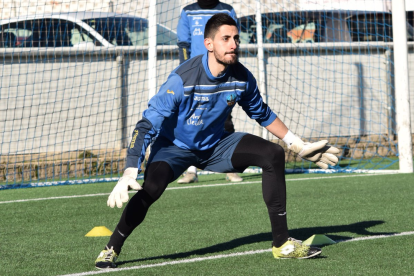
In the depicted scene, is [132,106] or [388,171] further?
[132,106]

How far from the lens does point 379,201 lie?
7180 millimetres

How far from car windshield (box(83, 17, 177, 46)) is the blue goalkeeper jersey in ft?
20.1

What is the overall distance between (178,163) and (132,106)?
20.9ft

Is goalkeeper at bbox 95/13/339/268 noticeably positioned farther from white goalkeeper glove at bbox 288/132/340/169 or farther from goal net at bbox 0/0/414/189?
goal net at bbox 0/0/414/189

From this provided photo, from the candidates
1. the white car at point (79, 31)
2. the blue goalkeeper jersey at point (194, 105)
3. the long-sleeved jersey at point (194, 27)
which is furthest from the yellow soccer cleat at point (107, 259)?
the white car at point (79, 31)

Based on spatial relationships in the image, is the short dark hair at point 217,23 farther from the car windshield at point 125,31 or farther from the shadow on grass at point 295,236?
the car windshield at point 125,31

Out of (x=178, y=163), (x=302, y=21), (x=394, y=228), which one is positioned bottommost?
(x=394, y=228)

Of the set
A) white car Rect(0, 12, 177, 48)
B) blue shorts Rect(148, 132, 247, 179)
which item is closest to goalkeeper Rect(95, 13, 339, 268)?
blue shorts Rect(148, 132, 247, 179)

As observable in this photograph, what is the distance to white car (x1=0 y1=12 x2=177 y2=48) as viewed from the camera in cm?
1033

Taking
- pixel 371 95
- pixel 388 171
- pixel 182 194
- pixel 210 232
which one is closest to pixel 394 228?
pixel 210 232

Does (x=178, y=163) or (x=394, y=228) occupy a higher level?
(x=178, y=163)

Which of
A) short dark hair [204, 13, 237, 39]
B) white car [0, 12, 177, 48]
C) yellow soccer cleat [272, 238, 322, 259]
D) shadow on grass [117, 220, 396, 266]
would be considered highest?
white car [0, 12, 177, 48]

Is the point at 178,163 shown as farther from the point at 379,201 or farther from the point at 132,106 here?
the point at 132,106

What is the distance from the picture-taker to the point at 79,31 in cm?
1078
